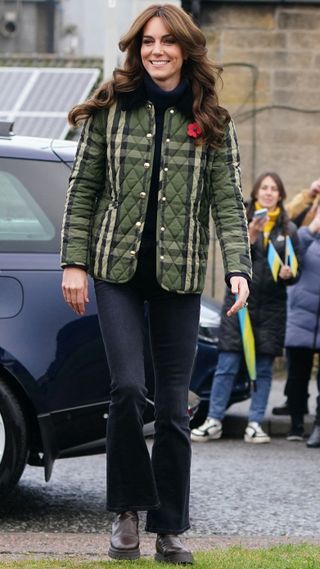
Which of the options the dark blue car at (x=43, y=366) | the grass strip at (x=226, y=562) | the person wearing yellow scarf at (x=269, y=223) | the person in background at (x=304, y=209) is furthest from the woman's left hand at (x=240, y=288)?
the person in background at (x=304, y=209)

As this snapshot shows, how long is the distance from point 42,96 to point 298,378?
36.7ft

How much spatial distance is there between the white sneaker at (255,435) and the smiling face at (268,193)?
4.74ft

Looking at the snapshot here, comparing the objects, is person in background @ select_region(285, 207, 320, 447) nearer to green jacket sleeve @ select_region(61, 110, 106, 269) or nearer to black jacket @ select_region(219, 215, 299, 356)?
black jacket @ select_region(219, 215, 299, 356)

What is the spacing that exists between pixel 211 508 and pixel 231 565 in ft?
6.40

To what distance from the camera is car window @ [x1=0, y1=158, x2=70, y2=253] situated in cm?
647

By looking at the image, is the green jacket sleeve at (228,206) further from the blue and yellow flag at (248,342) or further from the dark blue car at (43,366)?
the blue and yellow flag at (248,342)

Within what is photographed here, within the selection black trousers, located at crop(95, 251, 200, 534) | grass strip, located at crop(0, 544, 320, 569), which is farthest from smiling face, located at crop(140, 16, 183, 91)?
grass strip, located at crop(0, 544, 320, 569)

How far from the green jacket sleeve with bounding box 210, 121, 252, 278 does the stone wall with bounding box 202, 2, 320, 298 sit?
9.16 meters

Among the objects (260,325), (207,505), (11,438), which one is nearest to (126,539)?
(11,438)

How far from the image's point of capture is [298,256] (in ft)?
32.4

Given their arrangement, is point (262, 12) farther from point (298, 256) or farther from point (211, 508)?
point (211, 508)

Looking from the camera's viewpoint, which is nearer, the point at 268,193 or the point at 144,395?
the point at 144,395

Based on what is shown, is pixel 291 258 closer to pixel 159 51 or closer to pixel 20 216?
pixel 20 216

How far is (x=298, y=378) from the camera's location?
10.2 metres
